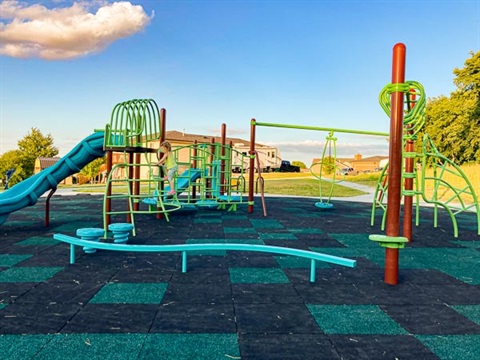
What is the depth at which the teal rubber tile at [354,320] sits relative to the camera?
2918mm

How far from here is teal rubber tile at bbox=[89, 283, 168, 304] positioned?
3.50 m

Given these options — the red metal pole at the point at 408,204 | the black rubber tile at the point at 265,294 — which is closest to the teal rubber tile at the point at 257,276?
the black rubber tile at the point at 265,294

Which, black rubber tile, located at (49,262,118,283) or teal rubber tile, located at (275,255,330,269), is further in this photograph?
teal rubber tile, located at (275,255,330,269)

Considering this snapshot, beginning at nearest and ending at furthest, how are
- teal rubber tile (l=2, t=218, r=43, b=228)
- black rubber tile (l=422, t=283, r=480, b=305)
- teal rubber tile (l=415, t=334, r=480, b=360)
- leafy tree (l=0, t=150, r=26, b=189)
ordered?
teal rubber tile (l=415, t=334, r=480, b=360) < black rubber tile (l=422, t=283, r=480, b=305) < teal rubber tile (l=2, t=218, r=43, b=228) < leafy tree (l=0, t=150, r=26, b=189)

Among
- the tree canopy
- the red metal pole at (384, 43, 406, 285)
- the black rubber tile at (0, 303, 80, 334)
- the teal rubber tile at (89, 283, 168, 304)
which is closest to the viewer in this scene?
the black rubber tile at (0, 303, 80, 334)

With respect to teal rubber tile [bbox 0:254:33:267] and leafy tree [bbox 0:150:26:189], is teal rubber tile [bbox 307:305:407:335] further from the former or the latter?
leafy tree [bbox 0:150:26:189]

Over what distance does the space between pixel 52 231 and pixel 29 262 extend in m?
2.60

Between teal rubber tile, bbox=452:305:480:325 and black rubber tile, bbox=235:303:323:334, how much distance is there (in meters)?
1.48

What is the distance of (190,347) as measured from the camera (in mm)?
2594

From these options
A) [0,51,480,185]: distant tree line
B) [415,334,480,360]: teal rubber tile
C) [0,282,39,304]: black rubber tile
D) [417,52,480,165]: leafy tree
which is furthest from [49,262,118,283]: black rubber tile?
[417,52,480,165]: leafy tree

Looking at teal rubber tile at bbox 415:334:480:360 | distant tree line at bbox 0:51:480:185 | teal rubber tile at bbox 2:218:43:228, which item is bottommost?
teal rubber tile at bbox 2:218:43:228

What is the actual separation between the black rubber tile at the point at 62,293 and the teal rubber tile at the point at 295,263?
2.37 m

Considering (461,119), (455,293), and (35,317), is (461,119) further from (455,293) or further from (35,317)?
(35,317)

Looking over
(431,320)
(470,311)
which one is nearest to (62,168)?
(431,320)
